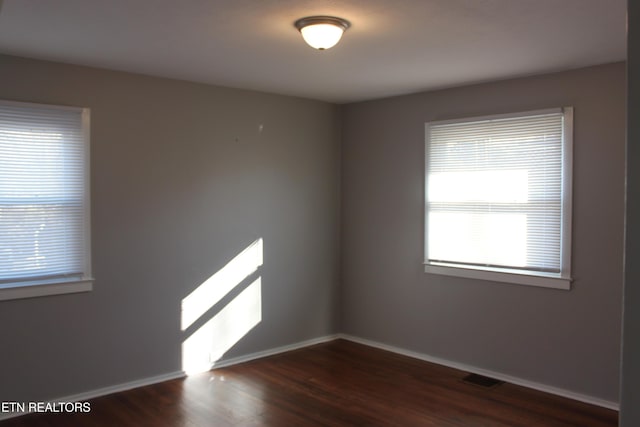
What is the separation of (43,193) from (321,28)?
2359 mm

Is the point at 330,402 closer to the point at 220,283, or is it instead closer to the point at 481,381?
the point at 481,381

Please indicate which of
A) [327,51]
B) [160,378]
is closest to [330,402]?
[160,378]

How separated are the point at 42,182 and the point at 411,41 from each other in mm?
2739

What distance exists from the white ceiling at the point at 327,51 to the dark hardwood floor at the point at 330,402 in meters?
2.50

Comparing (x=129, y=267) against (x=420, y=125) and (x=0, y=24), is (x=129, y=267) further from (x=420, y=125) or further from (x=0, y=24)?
(x=420, y=125)

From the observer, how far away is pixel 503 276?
437 cm

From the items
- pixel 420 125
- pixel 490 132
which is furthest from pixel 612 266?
pixel 420 125

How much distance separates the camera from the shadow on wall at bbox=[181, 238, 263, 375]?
4.55m

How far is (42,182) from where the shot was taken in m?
3.76

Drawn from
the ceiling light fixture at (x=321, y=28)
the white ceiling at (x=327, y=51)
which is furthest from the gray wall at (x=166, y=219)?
the ceiling light fixture at (x=321, y=28)

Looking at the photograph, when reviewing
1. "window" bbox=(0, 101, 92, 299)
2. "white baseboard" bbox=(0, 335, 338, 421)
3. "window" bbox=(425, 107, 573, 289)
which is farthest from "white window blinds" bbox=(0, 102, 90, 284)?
"window" bbox=(425, 107, 573, 289)

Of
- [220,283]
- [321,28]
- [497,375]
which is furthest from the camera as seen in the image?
[220,283]

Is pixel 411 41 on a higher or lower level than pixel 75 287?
higher

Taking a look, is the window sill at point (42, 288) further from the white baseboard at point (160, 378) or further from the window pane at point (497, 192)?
the window pane at point (497, 192)
